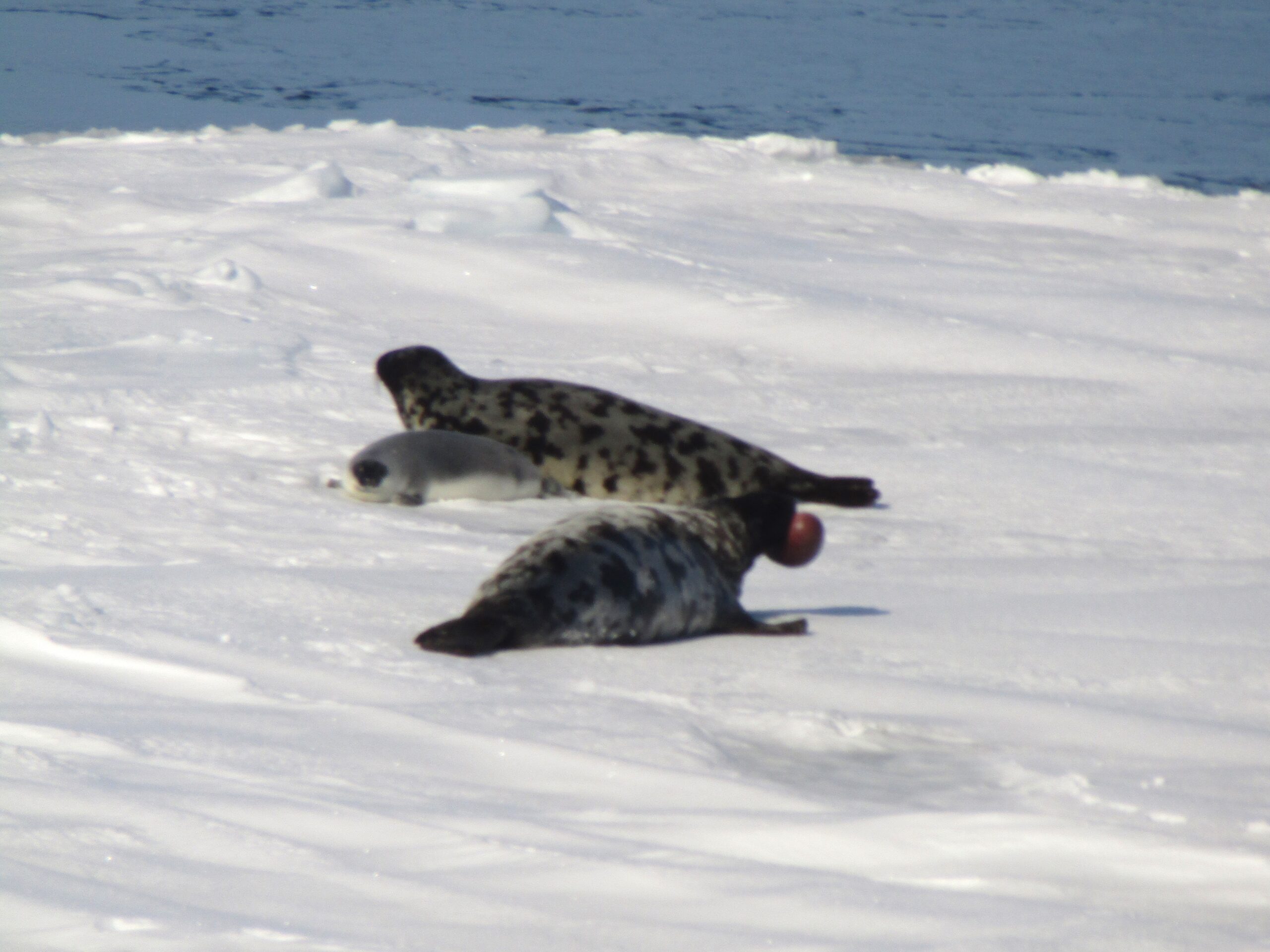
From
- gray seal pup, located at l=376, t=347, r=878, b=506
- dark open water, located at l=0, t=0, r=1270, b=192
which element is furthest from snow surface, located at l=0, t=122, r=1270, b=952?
dark open water, located at l=0, t=0, r=1270, b=192

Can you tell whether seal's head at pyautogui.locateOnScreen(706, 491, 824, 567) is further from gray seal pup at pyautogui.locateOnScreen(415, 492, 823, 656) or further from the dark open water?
the dark open water

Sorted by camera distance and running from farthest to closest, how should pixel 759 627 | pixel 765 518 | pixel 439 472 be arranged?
1. pixel 439 472
2. pixel 765 518
3. pixel 759 627

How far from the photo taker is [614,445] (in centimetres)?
463

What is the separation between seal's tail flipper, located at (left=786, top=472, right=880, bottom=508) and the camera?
4406mm

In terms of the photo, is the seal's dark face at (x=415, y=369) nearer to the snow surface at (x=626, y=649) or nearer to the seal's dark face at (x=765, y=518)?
the snow surface at (x=626, y=649)

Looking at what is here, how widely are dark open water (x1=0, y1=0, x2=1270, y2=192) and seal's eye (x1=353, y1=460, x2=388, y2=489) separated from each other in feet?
31.6

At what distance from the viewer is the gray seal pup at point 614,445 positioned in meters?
4.55

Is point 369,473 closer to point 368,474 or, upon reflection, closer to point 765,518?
point 368,474

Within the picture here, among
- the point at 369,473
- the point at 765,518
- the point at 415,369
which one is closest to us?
the point at 765,518

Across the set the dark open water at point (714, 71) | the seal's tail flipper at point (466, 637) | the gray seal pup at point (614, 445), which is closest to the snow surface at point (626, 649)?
the seal's tail flipper at point (466, 637)

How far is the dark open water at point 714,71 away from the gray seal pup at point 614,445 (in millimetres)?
9004

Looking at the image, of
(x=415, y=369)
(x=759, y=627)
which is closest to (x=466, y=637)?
(x=759, y=627)

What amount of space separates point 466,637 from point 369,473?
140 cm

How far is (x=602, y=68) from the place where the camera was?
19172 millimetres
